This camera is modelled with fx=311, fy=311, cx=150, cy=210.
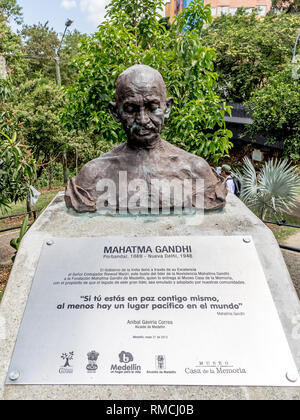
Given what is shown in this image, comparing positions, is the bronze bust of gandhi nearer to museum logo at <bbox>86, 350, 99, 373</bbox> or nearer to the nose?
the nose

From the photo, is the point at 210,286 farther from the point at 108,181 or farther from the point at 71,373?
the point at 108,181

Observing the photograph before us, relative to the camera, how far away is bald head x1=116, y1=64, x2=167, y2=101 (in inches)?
89.1

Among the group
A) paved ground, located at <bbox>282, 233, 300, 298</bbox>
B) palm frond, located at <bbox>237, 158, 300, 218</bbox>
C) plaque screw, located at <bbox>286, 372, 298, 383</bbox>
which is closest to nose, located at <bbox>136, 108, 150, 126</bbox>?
plaque screw, located at <bbox>286, 372, 298, 383</bbox>

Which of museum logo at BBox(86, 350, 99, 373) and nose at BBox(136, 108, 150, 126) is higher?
nose at BBox(136, 108, 150, 126)

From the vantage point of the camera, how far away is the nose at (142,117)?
2.31m

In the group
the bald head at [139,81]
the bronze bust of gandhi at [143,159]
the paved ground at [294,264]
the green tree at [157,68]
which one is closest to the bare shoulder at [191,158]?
the bronze bust of gandhi at [143,159]

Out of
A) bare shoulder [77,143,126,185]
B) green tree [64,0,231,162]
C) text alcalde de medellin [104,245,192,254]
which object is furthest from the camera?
green tree [64,0,231,162]

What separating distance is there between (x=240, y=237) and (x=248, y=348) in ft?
2.30

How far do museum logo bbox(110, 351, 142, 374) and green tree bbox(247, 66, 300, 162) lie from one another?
9.12 m

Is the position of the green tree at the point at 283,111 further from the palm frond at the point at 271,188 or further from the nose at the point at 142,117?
the nose at the point at 142,117

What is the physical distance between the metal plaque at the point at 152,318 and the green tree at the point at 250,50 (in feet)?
52.7

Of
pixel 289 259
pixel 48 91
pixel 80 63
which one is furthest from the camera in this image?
pixel 48 91

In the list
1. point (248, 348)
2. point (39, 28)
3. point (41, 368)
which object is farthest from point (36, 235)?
point (39, 28)

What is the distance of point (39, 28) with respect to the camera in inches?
898
